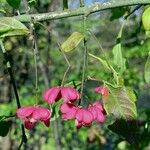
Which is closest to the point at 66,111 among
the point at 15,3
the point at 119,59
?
the point at 15,3

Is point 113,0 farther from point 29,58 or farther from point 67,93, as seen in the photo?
point 29,58

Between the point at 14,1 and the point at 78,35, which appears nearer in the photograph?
the point at 78,35

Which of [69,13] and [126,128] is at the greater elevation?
[69,13]

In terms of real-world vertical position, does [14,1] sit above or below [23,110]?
above

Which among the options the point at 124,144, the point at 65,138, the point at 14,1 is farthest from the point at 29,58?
the point at 14,1

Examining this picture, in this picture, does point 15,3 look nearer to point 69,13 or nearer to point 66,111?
point 69,13

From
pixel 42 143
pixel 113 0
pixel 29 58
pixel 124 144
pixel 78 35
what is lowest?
pixel 42 143

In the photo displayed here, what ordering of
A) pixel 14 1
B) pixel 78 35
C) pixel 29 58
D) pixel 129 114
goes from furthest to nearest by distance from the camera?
1. pixel 29 58
2. pixel 14 1
3. pixel 78 35
4. pixel 129 114
